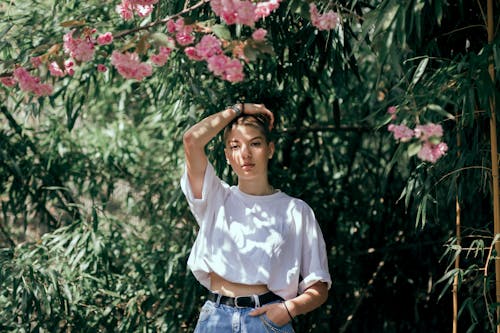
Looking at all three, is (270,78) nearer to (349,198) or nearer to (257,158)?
Answer: (349,198)

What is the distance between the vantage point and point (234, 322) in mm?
2791

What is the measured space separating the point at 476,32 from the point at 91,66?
159cm

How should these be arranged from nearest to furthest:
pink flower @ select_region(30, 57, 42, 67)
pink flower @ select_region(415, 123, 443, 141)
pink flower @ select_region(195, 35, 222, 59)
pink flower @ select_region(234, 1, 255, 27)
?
pink flower @ select_region(415, 123, 443, 141)
pink flower @ select_region(234, 1, 255, 27)
pink flower @ select_region(195, 35, 222, 59)
pink flower @ select_region(30, 57, 42, 67)

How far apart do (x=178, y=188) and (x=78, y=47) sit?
142cm

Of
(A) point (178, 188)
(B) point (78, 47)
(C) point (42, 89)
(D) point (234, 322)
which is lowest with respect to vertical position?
(D) point (234, 322)

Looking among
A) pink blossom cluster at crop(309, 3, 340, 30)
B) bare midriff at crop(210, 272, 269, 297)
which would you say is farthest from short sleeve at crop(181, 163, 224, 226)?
pink blossom cluster at crop(309, 3, 340, 30)

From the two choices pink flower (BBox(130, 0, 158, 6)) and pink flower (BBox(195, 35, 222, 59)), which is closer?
pink flower (BBox(195, 35, 222, 59))

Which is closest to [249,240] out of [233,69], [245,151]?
[245,151]

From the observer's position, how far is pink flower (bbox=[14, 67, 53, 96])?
2.73m

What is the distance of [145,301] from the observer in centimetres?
394

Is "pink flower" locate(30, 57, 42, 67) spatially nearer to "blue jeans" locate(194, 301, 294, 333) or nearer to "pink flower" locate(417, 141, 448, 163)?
"blue jeans" locate(194, 301, 294, 333)

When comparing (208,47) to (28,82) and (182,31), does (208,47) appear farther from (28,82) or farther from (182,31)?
(28,82)

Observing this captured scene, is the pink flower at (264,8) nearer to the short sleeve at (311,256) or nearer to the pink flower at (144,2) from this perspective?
the pink flower at (144,2)

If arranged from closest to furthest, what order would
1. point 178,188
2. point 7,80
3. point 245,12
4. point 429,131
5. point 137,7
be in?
point 429,131 < point 245,12 < point 7,80 < point 137,7 < point 178,188
